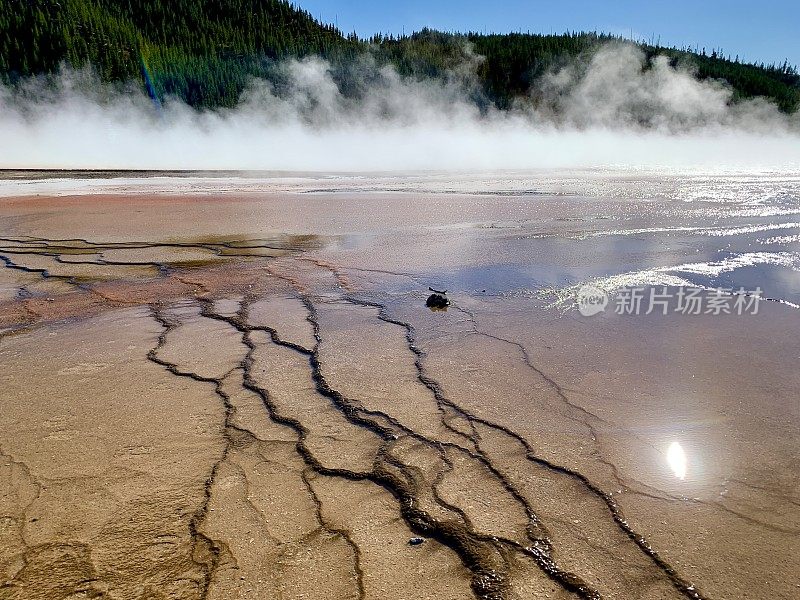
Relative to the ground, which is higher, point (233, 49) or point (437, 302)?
point (233, 49)

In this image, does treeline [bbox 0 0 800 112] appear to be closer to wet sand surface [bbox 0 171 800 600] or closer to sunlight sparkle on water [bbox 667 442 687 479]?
wet sand surface [bbox 0 171 800 600]

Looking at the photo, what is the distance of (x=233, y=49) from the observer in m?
51.9

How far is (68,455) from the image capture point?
73.2 inches

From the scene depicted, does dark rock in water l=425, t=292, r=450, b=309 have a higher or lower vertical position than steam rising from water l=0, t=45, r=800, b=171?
lower

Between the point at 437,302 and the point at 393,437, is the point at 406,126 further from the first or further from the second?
the point at 393,437

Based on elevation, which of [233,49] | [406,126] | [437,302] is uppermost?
[233,49]

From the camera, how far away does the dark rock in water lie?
138 inches

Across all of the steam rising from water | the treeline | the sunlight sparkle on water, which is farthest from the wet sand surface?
the treeline

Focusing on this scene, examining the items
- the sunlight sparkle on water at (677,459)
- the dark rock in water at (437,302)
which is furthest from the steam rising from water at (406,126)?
the sunlight sparkle on water at (677,459)

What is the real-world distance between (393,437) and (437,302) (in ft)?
5.44

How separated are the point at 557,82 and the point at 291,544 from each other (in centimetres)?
6379

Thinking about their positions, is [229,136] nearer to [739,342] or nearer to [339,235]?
[339,235]

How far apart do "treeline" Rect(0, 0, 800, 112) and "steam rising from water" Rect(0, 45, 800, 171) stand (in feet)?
6.49

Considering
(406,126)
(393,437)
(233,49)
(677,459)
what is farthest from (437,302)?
(233,49)
